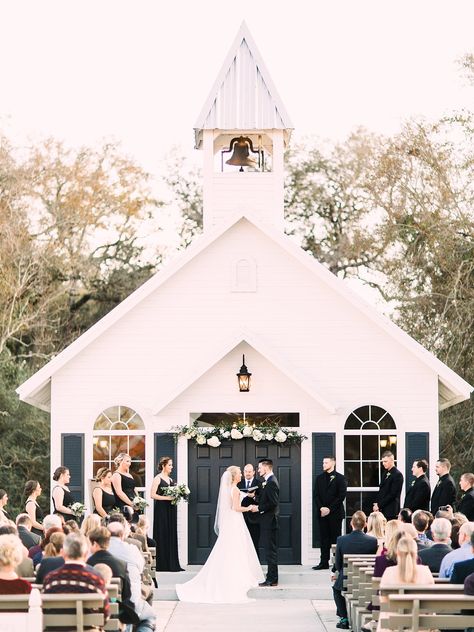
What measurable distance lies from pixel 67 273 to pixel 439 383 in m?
17.5

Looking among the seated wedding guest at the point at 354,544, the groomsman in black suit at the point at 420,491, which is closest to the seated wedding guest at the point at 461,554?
the seated wedding guest at the point at 354,544

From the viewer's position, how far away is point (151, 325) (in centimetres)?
2305

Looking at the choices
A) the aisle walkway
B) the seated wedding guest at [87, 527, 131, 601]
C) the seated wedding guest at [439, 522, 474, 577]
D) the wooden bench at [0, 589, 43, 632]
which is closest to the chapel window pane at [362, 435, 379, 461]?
the aisle walkway

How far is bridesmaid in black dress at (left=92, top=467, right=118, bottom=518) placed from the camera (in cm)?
2030

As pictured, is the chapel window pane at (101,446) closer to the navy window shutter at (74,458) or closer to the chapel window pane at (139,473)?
the navy window shutter at (74,458)

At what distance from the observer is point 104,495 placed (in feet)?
67.6

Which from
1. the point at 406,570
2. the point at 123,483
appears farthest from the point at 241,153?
the point at 406,570

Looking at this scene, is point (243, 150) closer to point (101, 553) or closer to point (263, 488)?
point (263, 488)

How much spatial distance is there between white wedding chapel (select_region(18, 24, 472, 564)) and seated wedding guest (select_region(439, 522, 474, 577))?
868 centimetres

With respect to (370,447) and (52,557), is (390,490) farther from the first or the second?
(52,557)

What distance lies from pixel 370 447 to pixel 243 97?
6692mm

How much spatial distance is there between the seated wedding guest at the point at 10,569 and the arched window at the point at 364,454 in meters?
11.7

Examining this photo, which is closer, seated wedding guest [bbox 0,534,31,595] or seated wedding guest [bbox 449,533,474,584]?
seated wedding guest [bbox 0,534,31,595]

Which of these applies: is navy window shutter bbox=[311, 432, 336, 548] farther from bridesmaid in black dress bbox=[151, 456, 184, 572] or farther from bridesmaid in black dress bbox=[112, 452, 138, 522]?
bridesmaid in black dress bbox=[112, 452, 138, 522]
